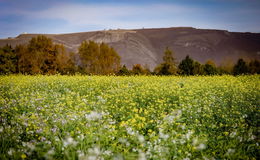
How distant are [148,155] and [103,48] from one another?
144ft

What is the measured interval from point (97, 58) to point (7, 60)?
53.6 feet

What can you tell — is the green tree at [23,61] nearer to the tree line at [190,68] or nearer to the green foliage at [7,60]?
the green foliage at [7,60]

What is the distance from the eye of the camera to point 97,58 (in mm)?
45875

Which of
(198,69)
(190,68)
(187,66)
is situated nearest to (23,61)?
(187,66)

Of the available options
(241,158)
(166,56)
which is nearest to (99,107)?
(241,158)

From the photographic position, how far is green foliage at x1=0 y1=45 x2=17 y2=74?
3741 cm

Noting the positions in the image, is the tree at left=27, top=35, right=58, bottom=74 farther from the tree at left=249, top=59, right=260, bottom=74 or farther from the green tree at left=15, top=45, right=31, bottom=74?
the tree at left=249, top=59, right=260, bottom=74

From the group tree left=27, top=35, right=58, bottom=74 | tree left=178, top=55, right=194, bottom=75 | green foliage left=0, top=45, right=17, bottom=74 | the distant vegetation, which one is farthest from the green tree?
tree left=178, top=55, right=194, bottom=75

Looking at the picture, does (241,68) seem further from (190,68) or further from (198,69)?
(190,68)

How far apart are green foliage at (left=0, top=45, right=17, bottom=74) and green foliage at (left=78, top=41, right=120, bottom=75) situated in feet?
40.0

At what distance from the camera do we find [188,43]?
460ft

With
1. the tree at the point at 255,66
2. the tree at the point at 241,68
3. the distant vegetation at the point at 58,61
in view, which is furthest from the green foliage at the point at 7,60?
the tree at the point at 255,66

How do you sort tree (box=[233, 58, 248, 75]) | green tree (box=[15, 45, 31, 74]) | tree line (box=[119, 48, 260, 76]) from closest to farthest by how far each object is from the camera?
1. tree line (box=[119, 48, 260, 76])
2. tree (box=[233, 58, 248, 75])
3. green tree (box=[15, 45, 31, 74])

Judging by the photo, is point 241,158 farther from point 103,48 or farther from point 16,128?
point 103,48
